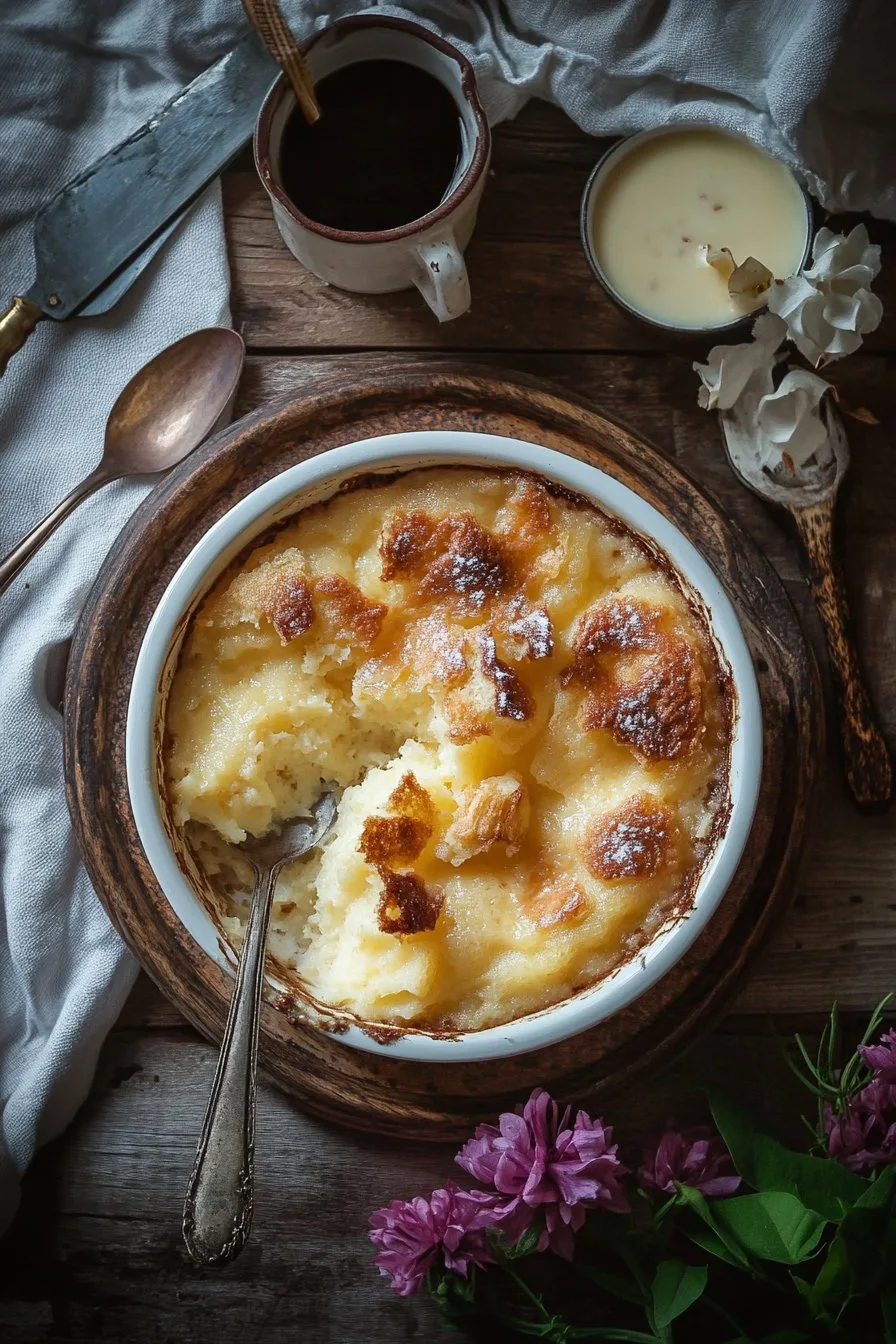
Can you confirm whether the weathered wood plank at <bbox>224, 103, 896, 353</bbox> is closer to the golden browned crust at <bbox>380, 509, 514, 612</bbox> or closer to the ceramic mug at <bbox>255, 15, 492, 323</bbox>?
the ceramic mug at <bbox>255, 15, 492, 323</bbox>

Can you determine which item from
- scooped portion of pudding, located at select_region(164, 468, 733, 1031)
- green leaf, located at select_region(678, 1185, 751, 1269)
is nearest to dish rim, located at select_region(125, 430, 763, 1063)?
scooped portion of pudding, located at select_region(164, 468, 733, 1031)

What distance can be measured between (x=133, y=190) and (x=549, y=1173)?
1662mm

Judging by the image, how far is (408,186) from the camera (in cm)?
180

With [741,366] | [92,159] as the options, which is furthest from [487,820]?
[92,159]

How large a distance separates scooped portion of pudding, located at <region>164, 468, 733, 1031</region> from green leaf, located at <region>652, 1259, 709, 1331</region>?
430 millimetres

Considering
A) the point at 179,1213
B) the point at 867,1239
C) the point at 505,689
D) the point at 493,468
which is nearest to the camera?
the point at 867,1239

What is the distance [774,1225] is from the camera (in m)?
1.52

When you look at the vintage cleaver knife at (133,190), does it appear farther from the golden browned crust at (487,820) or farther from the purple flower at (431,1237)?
the purple flower at (431,1237)

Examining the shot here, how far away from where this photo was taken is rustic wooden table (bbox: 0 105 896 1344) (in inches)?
72.6

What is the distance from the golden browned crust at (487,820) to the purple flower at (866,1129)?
0.65m

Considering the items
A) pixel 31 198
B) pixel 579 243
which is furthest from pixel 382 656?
pixel 31 198

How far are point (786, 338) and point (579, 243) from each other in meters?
0.39

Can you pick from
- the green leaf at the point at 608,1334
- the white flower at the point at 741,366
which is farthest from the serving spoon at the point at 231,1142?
the white flower at the point at 741,366

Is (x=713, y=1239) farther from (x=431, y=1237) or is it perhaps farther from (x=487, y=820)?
(x=487, y=820)
